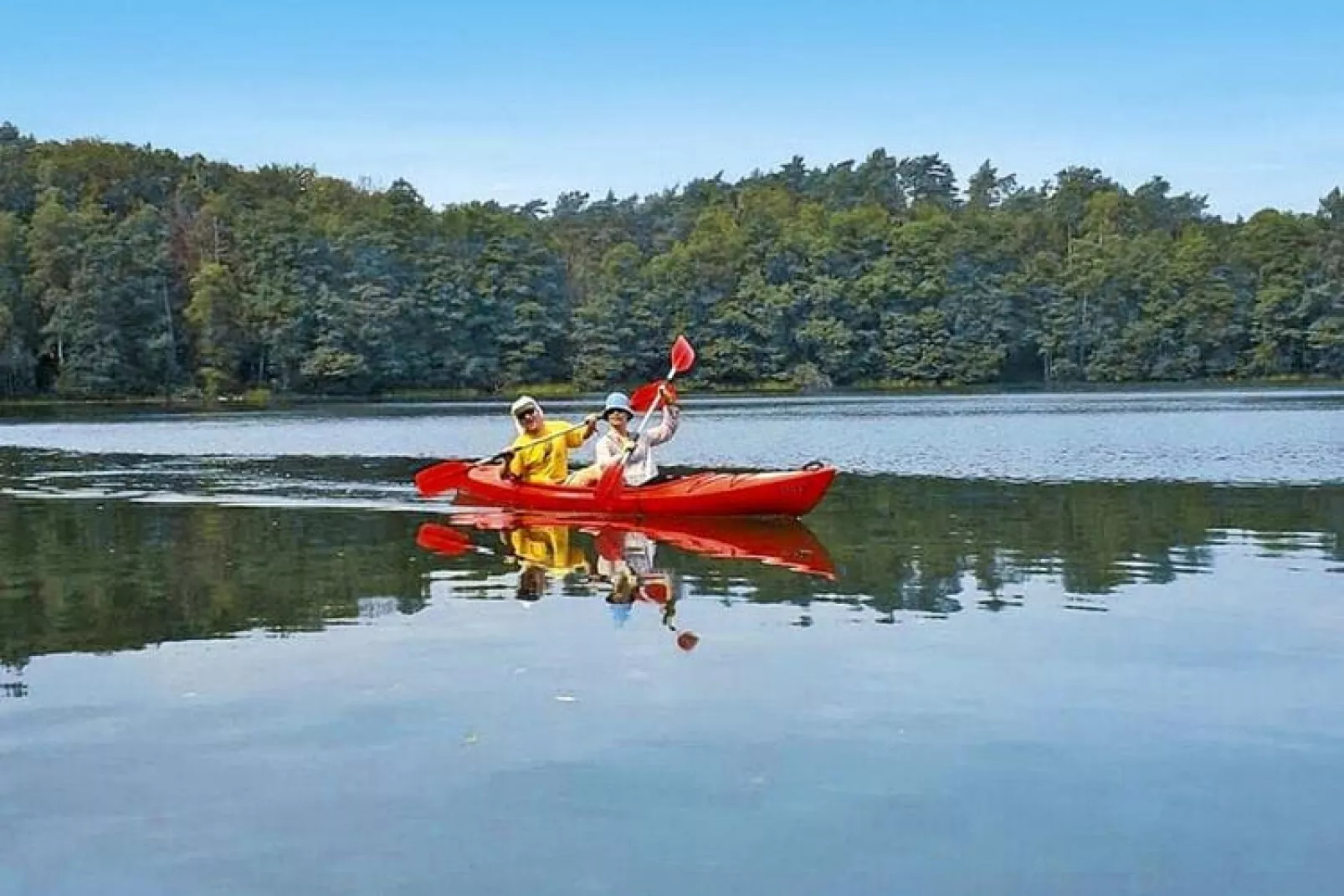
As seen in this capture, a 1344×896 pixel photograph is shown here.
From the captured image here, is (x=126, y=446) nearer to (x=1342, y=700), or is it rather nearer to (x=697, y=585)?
(x=697, y=585)

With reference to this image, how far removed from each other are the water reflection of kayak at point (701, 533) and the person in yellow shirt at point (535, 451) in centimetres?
58

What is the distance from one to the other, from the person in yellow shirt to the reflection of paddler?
1723mm

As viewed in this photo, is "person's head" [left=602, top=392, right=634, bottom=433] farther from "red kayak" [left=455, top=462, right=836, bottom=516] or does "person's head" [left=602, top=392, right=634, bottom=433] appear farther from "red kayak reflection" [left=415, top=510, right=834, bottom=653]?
"red kayak reflection" [left=415, top=510, right=834, bottom=653]

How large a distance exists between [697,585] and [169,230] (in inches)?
3023

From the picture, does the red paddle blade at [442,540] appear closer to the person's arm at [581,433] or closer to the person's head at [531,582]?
the person's head at [531,582]

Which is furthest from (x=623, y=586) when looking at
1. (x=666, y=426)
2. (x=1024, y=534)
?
(x=1024, y=534)

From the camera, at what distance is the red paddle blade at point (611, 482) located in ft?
63.4

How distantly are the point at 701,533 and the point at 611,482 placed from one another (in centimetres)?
154

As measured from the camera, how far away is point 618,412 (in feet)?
63.6

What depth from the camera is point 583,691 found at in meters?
9.70

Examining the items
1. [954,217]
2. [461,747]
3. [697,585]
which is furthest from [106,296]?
[461,747]

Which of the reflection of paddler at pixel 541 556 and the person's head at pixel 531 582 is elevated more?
the person's head at pixel 531 582

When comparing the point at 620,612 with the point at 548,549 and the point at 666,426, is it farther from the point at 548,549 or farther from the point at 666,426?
the point at 666,426

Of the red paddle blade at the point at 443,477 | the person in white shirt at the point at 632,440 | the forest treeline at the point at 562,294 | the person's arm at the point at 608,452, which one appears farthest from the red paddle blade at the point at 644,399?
the forest treeline at the point at 562,294
